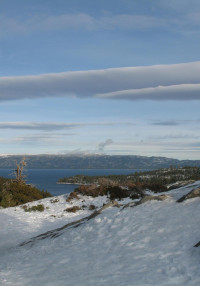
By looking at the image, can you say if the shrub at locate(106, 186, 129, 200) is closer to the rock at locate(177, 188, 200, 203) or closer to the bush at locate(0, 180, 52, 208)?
the bush at locate(0, 180, 52, 208)

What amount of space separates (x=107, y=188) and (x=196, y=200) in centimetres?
1962

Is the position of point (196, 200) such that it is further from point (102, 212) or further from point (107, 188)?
point (107, 188)

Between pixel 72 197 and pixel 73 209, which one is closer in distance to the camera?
pixel 73 209

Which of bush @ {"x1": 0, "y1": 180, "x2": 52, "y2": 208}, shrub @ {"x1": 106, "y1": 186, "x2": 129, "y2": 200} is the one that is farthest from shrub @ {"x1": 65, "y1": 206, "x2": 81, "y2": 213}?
bush @ {"x1": 0, "y1": 180, "x2": 52, "y2": 208}

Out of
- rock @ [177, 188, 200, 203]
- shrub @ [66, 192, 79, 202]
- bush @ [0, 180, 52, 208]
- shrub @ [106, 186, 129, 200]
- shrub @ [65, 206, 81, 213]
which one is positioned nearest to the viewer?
rock @ [177, 188, 200, 203]

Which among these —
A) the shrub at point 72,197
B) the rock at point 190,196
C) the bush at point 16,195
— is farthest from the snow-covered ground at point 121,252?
the bush at point 16,195

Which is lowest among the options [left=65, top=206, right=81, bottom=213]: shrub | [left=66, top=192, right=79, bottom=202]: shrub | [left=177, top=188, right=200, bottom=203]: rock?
[left=65, top=206, right=81, bottom=213]: shrub

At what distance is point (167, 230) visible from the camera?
11414 millimetres

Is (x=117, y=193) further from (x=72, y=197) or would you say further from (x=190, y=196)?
(x=190, y=196)

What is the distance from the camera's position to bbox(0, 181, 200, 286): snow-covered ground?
816cm

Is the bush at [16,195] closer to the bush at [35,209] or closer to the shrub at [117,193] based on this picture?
the bush at [35,209]

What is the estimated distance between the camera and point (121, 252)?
10320mm

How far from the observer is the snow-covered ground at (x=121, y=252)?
8.16m

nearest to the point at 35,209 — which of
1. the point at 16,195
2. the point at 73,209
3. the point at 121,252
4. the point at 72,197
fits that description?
the point at 73,209
